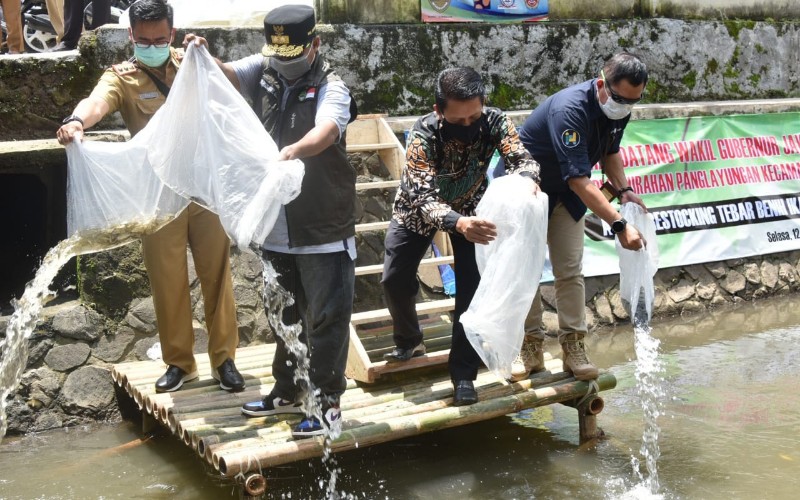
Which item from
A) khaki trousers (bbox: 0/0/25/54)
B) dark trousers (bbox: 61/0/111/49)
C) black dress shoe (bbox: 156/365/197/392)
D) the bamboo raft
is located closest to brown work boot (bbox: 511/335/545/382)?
the bamboo raft

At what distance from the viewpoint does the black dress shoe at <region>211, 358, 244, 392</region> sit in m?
4.35

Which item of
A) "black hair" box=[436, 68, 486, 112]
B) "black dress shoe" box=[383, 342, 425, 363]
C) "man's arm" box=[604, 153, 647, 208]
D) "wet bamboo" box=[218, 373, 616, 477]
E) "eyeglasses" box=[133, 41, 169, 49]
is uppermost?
"eyeglasses" box=[133, 41, 169, 49]

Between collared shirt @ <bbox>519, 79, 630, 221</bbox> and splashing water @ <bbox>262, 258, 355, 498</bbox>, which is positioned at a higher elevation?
collared shirt @ <bbox>519, 79, 630, 221</bbox>

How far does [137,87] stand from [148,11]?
0.43 m

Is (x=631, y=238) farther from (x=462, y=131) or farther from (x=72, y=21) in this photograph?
(x=72, y=21)

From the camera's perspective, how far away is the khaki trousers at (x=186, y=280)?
13.8ft

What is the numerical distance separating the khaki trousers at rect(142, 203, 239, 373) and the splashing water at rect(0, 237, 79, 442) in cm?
41

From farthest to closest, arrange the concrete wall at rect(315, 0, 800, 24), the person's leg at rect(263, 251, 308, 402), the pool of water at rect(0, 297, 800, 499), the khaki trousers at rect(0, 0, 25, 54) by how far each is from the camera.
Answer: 1. the khaki trousers at rect(0, 0, 25, 54)
2. the concrete wall at rect(315, 0, 800, 24)
3. the pool of water at rect(0, 297, 800, 499)
4. the person's leg at rect(263, 251, 308, 402)

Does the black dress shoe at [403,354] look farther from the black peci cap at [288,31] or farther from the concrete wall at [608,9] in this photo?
the concrete wall at [608,9]

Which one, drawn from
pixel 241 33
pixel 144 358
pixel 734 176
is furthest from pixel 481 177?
pixel 734 176

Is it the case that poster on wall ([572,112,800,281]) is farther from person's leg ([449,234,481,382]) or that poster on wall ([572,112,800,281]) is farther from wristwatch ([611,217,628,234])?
person's leg ([449,234,481,382])

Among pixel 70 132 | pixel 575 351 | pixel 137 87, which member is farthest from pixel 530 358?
pixel 70 132

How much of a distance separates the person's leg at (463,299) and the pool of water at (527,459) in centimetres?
49

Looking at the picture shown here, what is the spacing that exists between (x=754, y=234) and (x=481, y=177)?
4140mm
